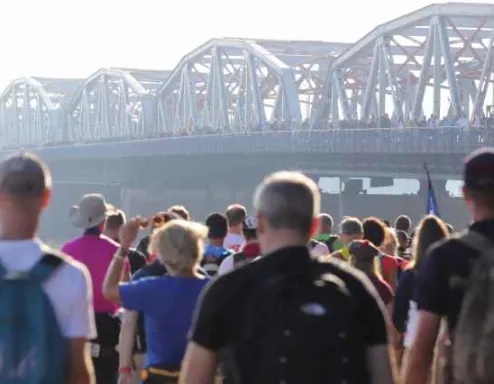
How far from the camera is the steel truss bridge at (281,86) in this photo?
69625 millimetres

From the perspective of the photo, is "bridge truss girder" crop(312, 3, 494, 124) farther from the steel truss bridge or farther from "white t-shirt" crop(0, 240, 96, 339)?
"white t-shirt" crop(0, 240, 96, 339)

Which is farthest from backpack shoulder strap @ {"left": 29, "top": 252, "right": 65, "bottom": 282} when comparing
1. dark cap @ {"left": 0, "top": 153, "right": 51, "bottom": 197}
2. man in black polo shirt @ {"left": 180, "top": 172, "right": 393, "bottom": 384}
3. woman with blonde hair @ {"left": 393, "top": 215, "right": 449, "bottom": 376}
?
woman with blonde hair @ {"left": 393, "top": 215, "right": 449, "bottom": 376}

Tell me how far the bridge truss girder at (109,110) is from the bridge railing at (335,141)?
2756 centimetres

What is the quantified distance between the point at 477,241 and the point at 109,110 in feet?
418

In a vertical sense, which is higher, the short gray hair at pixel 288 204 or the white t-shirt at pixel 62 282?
the short gray hair at pixel 288 204

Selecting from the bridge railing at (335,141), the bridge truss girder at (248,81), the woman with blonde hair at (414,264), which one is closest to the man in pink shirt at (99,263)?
the woman with blonde hair at (414,264)

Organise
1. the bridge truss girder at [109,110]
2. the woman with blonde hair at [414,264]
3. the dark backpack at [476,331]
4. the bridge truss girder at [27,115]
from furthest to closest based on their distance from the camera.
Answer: the bridge truss girder at [27,115] → the bridge truss girder at [109,110] → the woman with blonde hair at [414,264] → the dark backpack at [476,331]

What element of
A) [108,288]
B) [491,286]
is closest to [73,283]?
[491,286]

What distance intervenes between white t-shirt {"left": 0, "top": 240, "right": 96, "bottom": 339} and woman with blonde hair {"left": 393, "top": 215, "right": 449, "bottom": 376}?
2951 mm

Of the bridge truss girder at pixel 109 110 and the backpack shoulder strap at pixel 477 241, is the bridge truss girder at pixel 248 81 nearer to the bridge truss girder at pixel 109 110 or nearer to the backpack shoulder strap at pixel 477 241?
the bridge truss girder at pixel 109 110

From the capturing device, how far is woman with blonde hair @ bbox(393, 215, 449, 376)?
27.9ft

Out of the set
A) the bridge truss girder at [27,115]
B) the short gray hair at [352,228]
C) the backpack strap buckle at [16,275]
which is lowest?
the bridge truss girder at [27,115]

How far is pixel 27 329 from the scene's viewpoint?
213 inches

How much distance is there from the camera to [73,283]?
5.47 m
